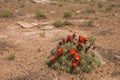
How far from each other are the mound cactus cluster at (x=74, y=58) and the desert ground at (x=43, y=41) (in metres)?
0.16

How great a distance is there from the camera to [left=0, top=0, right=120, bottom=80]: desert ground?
23.2 ft

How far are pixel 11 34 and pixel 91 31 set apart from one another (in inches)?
138

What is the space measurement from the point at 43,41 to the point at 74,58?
332 centimetres

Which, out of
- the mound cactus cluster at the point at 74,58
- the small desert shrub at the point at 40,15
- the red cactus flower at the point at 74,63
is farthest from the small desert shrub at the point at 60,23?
the red cactus flower at the point at 74,63

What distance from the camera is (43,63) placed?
25.3ft

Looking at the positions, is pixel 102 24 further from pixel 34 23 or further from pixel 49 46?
pixel 49 46

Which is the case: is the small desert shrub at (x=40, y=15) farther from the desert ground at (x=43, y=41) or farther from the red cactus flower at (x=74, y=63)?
Answer: the red cactus flower at (x=74, y=63)

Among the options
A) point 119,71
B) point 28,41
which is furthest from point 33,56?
point 119,71

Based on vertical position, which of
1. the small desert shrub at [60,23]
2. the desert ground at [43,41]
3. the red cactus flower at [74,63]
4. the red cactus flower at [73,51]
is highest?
the red cactus flower at [73,51]

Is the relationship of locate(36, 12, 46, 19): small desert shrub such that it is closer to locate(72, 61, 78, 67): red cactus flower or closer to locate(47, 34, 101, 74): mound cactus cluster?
locate(47, 34, 101, 74): mound cactus cluster

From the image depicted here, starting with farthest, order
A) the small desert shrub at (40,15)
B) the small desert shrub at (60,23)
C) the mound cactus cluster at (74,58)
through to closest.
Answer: the small desert shrub at (40,15) < the small desert shrub at (60,23) < the mound cactus cluster at (74,58)

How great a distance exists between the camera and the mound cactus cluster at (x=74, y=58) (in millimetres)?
7008

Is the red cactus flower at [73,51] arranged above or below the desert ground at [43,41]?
above

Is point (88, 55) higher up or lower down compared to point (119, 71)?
higher up
